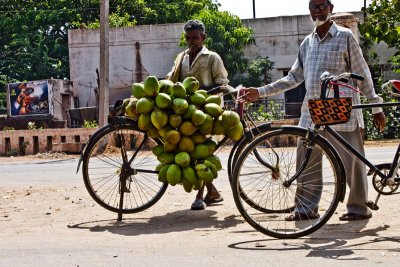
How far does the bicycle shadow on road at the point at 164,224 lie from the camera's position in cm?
607

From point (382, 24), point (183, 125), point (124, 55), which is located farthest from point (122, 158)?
point (124, 55)

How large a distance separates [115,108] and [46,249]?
1.72 meters

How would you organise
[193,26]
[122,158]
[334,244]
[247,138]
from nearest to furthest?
[334,244]
[247,138]
[122,158]
[193,26]

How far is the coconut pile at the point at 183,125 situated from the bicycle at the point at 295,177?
14.0 inches

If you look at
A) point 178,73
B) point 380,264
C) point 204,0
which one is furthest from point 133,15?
point 380,264

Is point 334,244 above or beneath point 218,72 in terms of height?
beneath

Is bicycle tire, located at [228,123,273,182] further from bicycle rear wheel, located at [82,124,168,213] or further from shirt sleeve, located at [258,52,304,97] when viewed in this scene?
bicycle rear wheel, located at [82,124,168,213]

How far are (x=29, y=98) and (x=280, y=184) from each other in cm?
2974

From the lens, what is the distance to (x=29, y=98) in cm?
3431

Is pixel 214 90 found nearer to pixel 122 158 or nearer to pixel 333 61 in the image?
pixel 122 158

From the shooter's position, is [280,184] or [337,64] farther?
[337,64]

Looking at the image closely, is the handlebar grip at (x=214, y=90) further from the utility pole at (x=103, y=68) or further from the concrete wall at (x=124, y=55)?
the concrete wall at (x=124, y=55)

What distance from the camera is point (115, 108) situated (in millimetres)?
6582

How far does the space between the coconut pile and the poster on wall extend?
28.5 m
